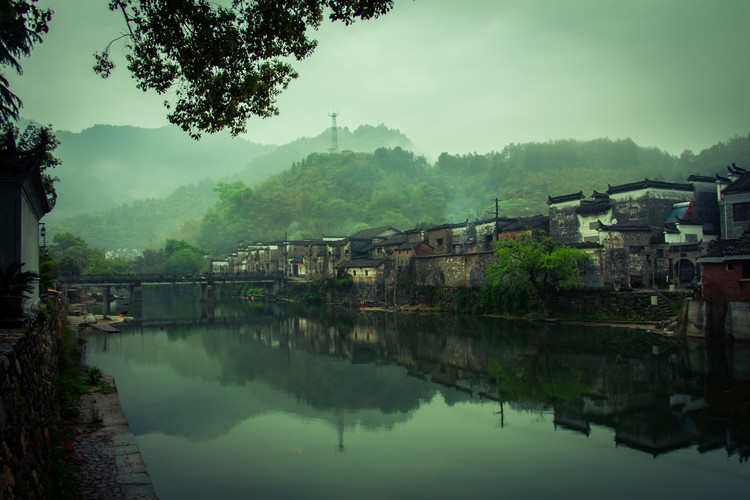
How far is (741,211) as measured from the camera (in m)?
27.6

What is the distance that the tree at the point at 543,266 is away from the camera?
2961cm

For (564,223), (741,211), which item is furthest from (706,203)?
(564,223)

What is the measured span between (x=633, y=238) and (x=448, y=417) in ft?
71.5

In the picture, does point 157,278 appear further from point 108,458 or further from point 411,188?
point 411,188

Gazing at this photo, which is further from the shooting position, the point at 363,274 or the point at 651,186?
the point at 363,274

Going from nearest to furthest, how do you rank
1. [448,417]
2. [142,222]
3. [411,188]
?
[448,417] < [411,188] < [142,222]

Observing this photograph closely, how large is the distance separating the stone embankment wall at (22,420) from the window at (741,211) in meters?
33.0

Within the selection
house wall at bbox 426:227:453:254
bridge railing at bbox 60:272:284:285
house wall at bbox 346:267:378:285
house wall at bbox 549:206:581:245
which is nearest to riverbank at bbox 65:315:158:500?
house wall at bbox 549:206:581:245

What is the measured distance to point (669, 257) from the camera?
29.6 meters

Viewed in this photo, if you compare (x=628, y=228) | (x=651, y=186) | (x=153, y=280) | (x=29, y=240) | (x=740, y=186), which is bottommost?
(x=153, y=280)

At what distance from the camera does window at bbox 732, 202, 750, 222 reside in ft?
89.4

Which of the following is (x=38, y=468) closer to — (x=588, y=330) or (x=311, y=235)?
(x=588, y=330)

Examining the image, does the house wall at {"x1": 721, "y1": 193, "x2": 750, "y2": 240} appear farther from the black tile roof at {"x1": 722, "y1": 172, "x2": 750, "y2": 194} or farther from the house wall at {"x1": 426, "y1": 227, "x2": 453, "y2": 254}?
the house wall at {"x1": 426, "y1": 227, "x2": 453, "y2": 254}

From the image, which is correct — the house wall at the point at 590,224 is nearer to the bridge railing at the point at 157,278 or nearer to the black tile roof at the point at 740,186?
the black tile roof at the point at 740,186
